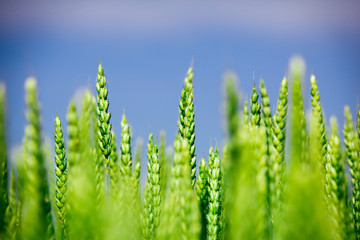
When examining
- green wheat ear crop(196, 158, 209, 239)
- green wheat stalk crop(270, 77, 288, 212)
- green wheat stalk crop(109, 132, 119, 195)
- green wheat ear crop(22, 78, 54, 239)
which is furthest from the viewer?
green wheat ear crop(196, 158, 209, 239)

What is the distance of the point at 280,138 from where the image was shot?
768 millimetres

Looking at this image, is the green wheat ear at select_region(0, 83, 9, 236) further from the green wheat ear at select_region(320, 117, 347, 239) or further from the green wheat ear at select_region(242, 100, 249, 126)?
the green wheat ear at select_region(320, 117, 347, 239)

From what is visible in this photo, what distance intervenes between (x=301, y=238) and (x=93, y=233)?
31 cm

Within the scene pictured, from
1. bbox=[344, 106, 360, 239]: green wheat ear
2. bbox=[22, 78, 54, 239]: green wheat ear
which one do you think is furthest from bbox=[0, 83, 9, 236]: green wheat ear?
bbox=[344, 106, 360, 239]: green wheat ear

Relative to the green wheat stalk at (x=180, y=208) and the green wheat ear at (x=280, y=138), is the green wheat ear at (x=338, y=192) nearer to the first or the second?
the green wheat ear at (x=280, y=138)

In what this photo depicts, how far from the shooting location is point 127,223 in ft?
2.21

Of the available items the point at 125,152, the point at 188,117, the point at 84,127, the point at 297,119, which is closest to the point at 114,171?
the point at 125,152

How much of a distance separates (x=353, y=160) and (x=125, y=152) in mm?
590

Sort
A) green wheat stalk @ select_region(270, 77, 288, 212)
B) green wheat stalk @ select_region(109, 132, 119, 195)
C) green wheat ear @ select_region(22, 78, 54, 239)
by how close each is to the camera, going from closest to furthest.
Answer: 1. green wheat ear @ select_region(22, 78, 54, 239)
2. green wheat stalk @ select_region(270, 77, 288, 212)
3. green wheat stalk @ select_region(109, 132, 119, 195)

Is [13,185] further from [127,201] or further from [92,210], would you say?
[92,210]

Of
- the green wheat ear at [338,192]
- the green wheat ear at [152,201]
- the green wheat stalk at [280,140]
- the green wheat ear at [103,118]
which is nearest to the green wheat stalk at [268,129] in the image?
the green wheat stalk at [280,140]

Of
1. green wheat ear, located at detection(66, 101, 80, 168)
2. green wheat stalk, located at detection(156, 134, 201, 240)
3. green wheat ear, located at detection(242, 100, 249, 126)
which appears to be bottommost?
green wheat stalk, located at detection(156, 134, 201, 240)

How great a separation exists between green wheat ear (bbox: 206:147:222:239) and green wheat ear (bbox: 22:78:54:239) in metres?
0.40

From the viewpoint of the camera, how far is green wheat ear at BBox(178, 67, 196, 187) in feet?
2.97
